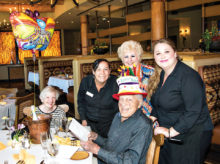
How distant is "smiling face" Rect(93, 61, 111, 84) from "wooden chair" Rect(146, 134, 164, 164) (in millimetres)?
1164

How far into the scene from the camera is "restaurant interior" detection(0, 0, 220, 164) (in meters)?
3.07

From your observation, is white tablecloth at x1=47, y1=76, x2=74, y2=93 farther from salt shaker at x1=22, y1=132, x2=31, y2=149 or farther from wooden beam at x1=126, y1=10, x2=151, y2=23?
salt shaker at x1=22, y1=132, x2=31, y2=149

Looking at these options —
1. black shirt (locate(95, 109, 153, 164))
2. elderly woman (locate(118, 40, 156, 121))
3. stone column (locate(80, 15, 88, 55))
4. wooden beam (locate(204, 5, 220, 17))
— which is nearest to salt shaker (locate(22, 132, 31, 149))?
black shirt (locate(95, 109, 153, 164))

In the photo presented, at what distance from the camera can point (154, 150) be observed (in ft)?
4.78

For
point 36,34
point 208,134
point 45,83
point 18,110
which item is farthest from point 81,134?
point 45,83

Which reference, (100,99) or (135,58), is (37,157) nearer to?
(100,99)

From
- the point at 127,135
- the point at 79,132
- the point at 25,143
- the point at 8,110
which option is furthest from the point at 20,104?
the point at 127,135

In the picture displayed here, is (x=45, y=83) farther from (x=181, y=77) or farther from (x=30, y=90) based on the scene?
(x=181, y=77)

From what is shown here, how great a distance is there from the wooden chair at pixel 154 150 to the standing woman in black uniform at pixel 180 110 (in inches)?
14.1

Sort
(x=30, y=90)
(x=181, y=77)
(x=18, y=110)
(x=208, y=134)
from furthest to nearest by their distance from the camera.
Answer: (x=30, y=90), (x=18, y=110), (x=208, y=134), (x=181, y=77)

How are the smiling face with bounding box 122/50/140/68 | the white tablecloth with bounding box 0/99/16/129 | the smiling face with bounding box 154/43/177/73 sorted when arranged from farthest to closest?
the white tablecloth with bounding box 0/99/16/129
the smiling face with bounding box 122/50/140/68
the smiling face with bounding box 154/43/177/73

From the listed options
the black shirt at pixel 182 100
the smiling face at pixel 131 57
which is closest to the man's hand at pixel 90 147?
the black shirt at pixel 182 100

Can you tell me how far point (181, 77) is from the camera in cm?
180

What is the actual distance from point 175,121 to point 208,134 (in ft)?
1.31
